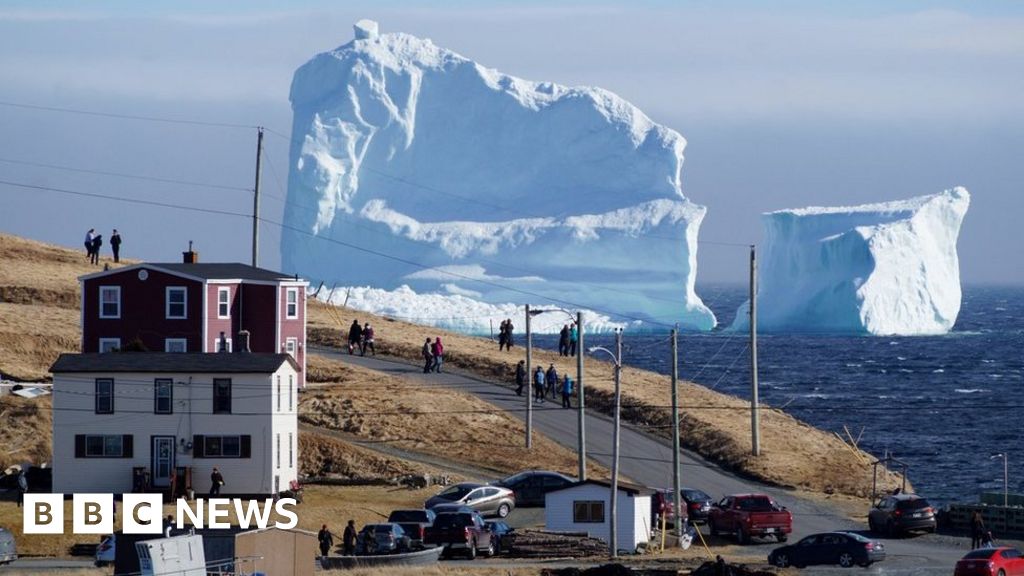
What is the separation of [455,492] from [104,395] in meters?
11.4

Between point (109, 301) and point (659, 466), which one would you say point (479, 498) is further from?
point (109, 301)

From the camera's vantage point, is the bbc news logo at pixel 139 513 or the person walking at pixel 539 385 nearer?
the bbc news logo at pixel 139 513

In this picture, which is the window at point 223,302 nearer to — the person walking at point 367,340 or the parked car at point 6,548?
the person walking at point 367,340

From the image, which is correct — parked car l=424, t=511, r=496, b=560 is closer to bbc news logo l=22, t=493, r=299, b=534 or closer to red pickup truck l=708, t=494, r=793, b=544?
bbc news logo l=22, t=493, r=299, b=534

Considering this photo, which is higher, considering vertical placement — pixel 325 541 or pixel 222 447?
pixel 222 447

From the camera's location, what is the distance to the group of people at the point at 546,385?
66.1 m

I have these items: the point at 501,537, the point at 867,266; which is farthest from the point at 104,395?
the point at 867,266

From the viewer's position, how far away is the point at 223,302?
62125 millimetres

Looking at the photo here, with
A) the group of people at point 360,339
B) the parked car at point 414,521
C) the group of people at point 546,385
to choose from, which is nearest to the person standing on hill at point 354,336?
the group of people at point 360,339

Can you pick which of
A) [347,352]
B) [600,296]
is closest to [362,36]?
[600,296]

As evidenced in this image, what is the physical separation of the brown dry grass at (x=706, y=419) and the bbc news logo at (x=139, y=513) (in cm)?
1863

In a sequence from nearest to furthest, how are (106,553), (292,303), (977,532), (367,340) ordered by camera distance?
(106,553), (977,532), (292,303), (367,340)

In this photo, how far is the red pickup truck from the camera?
156 feet

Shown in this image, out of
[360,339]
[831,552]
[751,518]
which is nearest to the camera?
[831,552]
